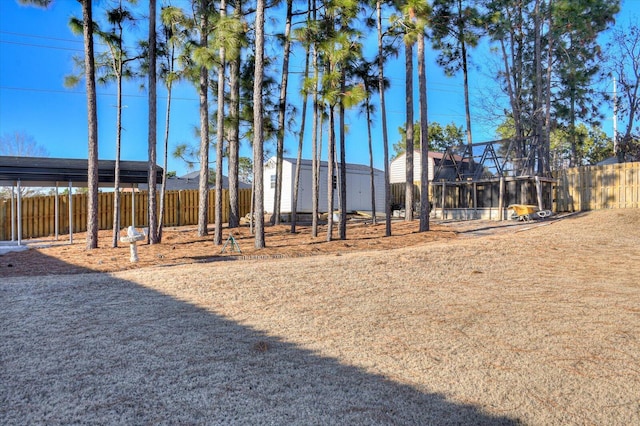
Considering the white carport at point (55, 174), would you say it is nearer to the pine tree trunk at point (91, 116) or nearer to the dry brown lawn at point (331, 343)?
the pine tree trunk at point (91, 116)

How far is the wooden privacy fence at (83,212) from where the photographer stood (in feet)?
64.9

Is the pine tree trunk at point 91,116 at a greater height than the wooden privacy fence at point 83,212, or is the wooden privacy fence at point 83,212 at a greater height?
the pine tree trunk at point 91,116

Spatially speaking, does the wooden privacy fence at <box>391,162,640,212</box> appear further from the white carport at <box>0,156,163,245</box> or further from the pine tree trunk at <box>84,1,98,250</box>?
the pine tree trunk at <box>84,1,98,250</box>

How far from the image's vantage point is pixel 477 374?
3736 millimetres

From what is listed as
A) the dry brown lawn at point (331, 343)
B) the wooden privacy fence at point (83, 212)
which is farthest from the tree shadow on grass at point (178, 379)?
the wooden privacy fence at point (83, 212)

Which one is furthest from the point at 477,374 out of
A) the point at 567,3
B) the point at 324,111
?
the point at 567,3

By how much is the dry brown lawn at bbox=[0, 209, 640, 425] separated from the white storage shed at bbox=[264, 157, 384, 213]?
16.6m

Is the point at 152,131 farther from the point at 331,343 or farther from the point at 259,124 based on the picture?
the point at 331,343

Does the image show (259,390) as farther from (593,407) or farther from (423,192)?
(423,192)

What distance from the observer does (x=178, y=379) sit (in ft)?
11.3

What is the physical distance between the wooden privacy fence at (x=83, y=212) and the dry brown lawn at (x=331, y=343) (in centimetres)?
1215

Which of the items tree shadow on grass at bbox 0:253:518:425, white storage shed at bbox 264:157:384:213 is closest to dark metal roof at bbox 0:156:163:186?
white storage shed at bbox 264:157:384:213

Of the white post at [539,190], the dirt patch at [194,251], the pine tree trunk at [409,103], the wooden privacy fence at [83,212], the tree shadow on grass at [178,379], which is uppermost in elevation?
the pine tree trunk at [409,103]

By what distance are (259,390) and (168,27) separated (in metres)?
14.4
